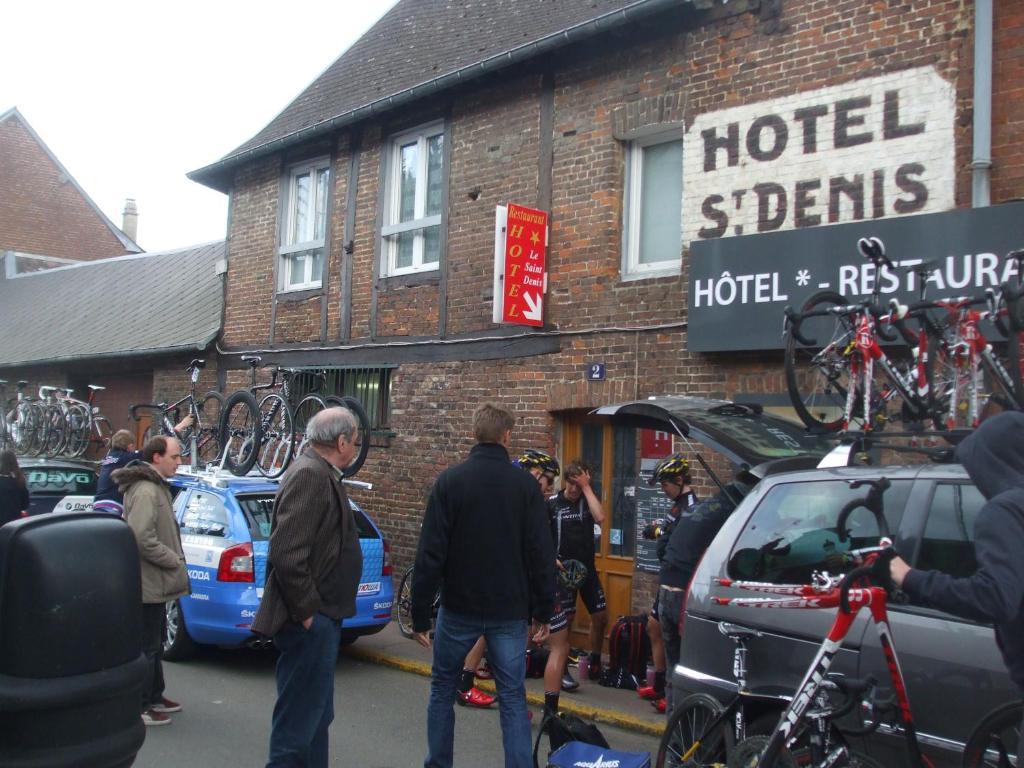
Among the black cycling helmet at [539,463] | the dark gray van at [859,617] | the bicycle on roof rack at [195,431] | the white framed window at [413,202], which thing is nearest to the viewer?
the dark gray van at [859,617]

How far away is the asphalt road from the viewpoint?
240 inches

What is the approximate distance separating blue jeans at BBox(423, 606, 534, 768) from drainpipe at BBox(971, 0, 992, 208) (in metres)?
4.68

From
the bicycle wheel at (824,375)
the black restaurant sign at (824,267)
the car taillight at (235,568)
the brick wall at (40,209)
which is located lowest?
the car taillight at (235,568)

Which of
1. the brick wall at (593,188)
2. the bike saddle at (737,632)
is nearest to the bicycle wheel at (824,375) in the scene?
the brick wall at (593,188)

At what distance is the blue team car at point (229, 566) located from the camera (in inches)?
315

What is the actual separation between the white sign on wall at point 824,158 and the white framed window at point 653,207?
1.39ft

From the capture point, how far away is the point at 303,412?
1120 centimetres

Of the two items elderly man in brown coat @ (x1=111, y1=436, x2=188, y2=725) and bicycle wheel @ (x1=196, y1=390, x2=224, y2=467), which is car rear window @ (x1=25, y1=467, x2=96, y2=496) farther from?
elderly man in brown coat @ (x1=111, y1=436, x2=188, y2=725)

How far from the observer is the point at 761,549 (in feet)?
15.2

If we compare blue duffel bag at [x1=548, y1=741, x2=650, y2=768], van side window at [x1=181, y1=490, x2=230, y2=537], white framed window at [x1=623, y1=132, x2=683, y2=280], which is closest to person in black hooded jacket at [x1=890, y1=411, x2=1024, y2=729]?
blue duffel bag at [x1=548, y1=741, x2=650, y2=768]

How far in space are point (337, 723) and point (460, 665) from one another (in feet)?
7.58

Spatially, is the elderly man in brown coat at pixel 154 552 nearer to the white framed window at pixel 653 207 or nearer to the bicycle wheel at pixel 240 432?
the bicycle wheel at pixel 240 432

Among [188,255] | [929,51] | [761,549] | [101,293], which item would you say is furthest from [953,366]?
[101,293]

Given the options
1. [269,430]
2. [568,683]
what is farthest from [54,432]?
[568,683]
